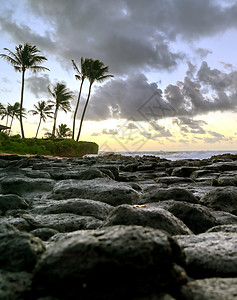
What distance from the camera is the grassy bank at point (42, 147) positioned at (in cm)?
→ 1709

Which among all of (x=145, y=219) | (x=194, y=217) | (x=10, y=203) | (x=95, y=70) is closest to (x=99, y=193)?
(x=10, y=203)

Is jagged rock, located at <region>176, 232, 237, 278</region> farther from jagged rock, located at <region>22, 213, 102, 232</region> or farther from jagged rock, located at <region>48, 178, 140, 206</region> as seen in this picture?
jagged rock, located at <region>48, 178, 140, 206</region>

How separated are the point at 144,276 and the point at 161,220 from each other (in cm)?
82

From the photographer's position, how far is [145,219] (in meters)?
1.70

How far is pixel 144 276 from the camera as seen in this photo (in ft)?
3.04

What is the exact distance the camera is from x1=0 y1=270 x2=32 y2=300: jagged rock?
3.01 feet

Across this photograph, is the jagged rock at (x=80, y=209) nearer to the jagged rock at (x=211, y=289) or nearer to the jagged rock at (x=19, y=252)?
the jagged rock at (x=19, y=252)

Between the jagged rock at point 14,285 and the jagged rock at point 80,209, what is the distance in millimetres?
1291

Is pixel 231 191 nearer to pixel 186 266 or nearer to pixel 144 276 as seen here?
pixel 186 266

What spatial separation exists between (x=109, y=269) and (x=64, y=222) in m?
1.21

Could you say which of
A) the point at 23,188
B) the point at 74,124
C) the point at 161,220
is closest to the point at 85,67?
the point at 74,124

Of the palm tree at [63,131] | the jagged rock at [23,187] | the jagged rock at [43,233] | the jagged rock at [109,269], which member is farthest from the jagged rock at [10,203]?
the palm tree at [63,131]

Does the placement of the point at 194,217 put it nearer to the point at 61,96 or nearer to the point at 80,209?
the point at 80,209

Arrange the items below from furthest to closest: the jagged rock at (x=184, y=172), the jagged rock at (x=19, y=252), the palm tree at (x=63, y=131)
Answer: the palm tree at (x=63, y=131) → the jagged rock at (x=184, y=172) → the jagged rock at (x=19, y=252)
